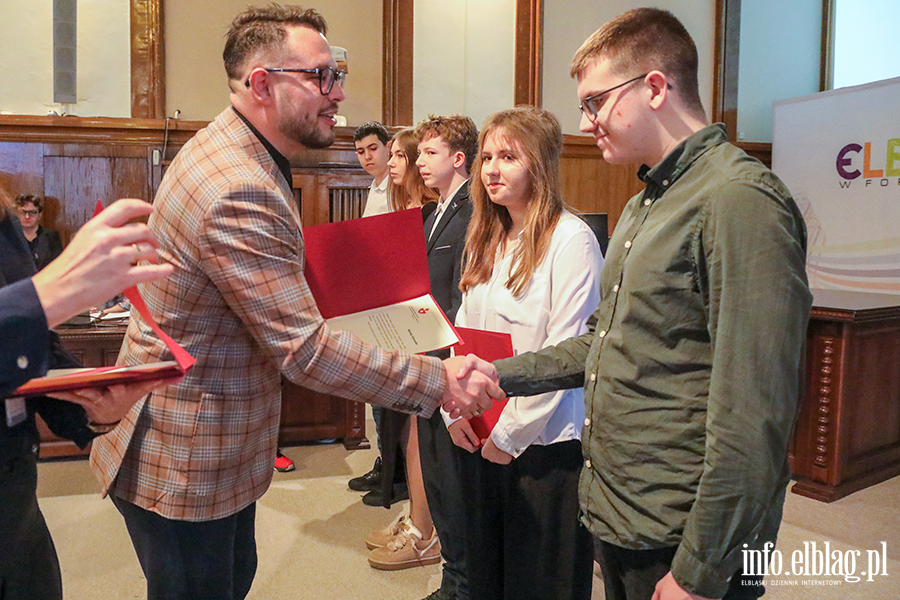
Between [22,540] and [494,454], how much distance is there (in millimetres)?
990

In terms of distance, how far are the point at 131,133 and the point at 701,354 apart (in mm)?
4990

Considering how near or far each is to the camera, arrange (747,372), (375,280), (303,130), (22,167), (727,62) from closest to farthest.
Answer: (747,372) < (303,130) < (375,280) < (22,167) < (727,62)

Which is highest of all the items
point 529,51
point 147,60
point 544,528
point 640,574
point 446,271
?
point 529,51

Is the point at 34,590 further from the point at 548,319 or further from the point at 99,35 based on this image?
the point at 99,35

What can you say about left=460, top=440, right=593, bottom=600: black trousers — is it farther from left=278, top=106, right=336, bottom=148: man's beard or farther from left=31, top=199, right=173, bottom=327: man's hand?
left=31, top=199, right=173, bottom=327: man's hand

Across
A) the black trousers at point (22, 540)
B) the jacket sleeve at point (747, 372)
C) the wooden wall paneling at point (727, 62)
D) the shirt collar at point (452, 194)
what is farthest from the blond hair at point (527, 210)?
the wooden wall paneling at point (727, 62)

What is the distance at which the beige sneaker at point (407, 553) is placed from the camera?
2.64 m

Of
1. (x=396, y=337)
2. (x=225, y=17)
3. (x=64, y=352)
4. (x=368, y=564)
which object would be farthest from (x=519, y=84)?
(x=64, y=352)

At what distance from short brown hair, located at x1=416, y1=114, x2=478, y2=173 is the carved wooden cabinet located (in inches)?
80.3

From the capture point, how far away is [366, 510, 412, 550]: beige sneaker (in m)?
2.79

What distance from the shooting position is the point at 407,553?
2.68m

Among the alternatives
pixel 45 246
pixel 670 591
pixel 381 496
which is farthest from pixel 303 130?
pixel 45 246

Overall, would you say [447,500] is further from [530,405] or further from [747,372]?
[747,372]

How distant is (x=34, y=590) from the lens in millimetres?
1136
